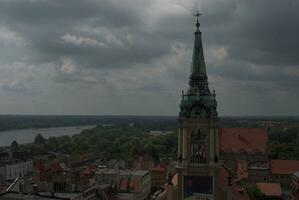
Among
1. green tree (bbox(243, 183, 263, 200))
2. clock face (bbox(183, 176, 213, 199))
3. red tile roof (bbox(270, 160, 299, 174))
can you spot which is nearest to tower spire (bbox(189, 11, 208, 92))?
clock face (bbox(183, 176, 213, 199))

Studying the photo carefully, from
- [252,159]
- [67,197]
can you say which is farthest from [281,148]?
[67,197]

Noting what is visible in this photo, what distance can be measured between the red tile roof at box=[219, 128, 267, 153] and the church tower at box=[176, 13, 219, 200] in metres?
73.8

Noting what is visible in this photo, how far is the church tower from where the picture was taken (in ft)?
134

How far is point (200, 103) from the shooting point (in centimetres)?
4147

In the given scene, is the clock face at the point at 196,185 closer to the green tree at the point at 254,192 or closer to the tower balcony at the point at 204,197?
the tower balcony at the point at 204,197

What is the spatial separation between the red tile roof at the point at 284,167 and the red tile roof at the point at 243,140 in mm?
9335

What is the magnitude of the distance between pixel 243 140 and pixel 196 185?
255 ft

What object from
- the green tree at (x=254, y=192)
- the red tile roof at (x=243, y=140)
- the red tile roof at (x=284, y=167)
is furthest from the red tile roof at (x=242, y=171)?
the green tree at (x=254, y=192)

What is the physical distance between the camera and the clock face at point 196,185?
41.0 m

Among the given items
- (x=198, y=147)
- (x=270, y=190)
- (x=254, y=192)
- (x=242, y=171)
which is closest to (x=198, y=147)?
(x=198, y=147)

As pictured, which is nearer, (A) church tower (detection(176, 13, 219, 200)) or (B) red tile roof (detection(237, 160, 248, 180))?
(A) church tower (detection(176, 13, 219, 200))

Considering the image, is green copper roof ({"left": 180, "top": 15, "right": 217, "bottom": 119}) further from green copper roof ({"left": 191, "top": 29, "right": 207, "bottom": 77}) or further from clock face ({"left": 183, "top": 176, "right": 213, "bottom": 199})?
clock face ({"left": 183, "top": 176, "right": 213, "bottom": 199})

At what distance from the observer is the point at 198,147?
41.4m

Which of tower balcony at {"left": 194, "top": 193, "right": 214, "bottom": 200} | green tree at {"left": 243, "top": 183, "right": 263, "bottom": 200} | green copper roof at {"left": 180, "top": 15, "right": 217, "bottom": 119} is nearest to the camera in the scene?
tower balcony at {"left": 194, "top": 193, "right": 214, "bottom": 200}
